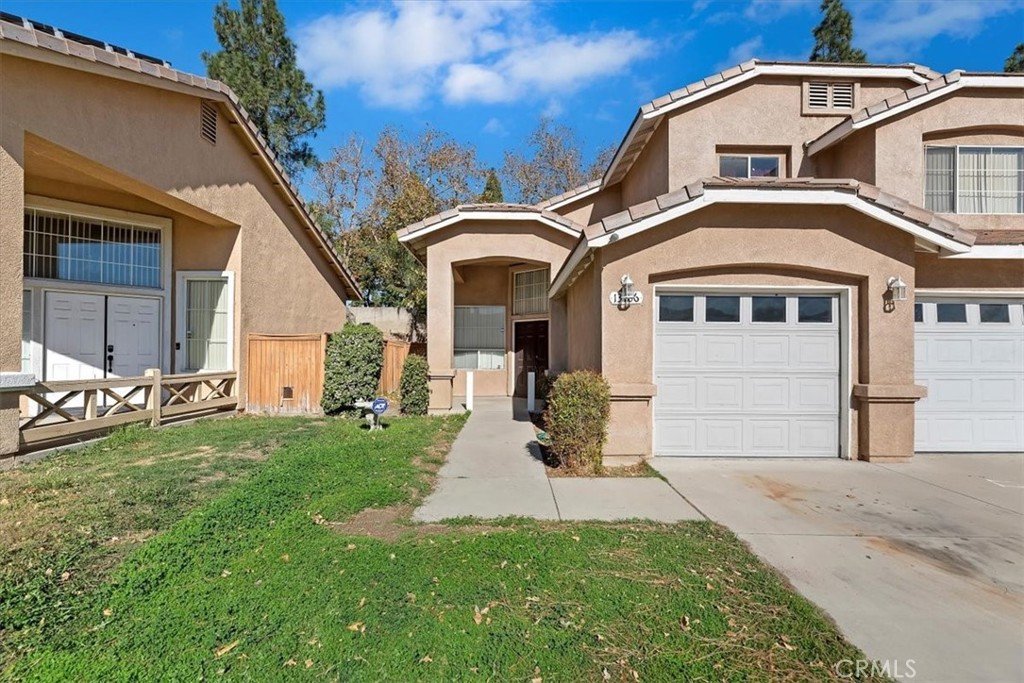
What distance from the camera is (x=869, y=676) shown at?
8.79 ft

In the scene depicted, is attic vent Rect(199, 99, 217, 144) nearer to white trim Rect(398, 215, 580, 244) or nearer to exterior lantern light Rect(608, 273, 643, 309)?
white trim Rect(398, 215, 580, 244)

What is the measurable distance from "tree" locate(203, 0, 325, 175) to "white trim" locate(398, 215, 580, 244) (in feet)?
53.8

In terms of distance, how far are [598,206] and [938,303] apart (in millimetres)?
8438

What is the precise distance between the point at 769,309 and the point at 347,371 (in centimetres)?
912

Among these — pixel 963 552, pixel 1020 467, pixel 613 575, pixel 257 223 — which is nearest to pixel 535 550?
pixel 613 575

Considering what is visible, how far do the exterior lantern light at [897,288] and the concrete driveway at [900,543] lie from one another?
8.42 ft

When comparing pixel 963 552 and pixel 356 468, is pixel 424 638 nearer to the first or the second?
pixel 356 468

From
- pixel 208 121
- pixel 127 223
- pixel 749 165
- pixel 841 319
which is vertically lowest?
pixel 841 319

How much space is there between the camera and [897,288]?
7.05 metres

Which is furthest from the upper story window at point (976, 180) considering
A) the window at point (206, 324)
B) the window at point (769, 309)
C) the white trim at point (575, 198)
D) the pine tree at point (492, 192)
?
the pine tree at point (492, 192)

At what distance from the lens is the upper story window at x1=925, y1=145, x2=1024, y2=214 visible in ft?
29.5

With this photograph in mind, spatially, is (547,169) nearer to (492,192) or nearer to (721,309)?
(492,192)

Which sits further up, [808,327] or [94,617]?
[808,327]

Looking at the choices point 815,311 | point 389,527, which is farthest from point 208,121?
point 815,311
